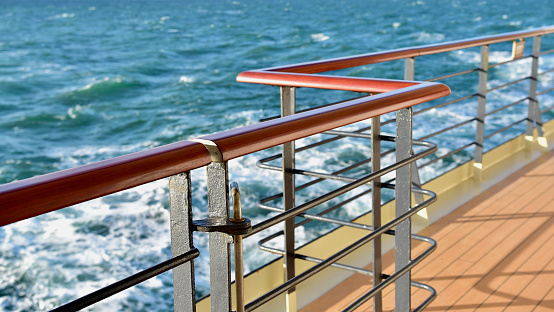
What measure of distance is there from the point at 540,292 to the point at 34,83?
1424 cm

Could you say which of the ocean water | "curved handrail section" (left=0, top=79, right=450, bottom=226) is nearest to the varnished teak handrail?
"curved handrail section" (left=0, top=79, right=450, bottom=226)

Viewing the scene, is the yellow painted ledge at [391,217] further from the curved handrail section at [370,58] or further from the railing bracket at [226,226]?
the railing bracket at [226,226]

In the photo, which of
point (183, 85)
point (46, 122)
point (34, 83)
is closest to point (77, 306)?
point (46, 122)

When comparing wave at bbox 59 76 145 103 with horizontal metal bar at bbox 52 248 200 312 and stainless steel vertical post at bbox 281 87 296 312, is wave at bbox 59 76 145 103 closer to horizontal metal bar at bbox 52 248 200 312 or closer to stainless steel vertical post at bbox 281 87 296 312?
stainless steel vertical post at bbox 281 87 296 312

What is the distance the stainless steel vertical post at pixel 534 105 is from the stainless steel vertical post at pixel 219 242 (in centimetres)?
272

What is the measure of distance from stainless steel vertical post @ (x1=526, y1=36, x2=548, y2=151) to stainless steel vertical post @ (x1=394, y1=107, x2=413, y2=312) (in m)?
2.14

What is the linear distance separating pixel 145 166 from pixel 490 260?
165 cm

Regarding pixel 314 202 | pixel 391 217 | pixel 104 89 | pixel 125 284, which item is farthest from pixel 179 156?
pixel 104 89

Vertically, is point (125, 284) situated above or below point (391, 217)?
above

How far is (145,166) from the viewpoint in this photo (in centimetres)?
65

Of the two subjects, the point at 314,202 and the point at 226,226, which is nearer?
the point at 226,226

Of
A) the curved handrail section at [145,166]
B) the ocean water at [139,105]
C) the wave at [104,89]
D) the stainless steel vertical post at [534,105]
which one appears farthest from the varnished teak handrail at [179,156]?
the wave at [104,89]

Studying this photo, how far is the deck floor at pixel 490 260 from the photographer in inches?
69.7

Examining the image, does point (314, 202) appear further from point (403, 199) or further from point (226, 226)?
point (403, 199)
